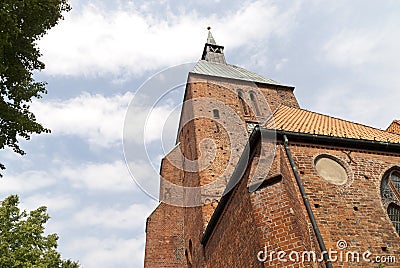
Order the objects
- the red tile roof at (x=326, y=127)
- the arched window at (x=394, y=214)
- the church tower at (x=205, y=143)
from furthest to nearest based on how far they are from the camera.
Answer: the church tower at (x=205, y=143), the red tile roof at (x=326, y=127), the arched window at (x=394, y=214)

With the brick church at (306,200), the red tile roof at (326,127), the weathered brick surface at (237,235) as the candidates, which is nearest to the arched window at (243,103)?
the brick church at (306,200)

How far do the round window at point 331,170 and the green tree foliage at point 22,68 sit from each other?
6.05 m

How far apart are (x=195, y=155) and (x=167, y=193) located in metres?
4.53

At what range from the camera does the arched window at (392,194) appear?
727 centimetres

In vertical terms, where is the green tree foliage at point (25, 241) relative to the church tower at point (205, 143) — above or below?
below

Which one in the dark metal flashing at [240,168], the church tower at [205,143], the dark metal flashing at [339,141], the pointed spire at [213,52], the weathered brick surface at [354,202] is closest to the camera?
the weathered brick surface at [354,202]

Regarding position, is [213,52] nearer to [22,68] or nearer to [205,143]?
[205,143]

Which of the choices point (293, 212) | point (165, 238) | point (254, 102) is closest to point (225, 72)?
point (254, 102)

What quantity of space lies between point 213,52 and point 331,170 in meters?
20.2

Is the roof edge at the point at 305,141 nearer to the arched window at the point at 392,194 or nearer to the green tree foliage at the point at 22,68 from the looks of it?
the arched window at the point at 392,194

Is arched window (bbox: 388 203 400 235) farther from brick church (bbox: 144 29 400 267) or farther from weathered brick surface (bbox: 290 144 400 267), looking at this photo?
weathered brick surface (bbox: 290 144 400 267)

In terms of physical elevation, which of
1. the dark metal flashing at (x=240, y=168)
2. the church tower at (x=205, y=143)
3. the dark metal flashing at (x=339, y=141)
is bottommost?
the dark metal flashing at (x=240, y=168)

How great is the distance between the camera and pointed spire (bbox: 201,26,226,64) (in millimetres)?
25525

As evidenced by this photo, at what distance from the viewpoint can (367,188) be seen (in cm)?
744
